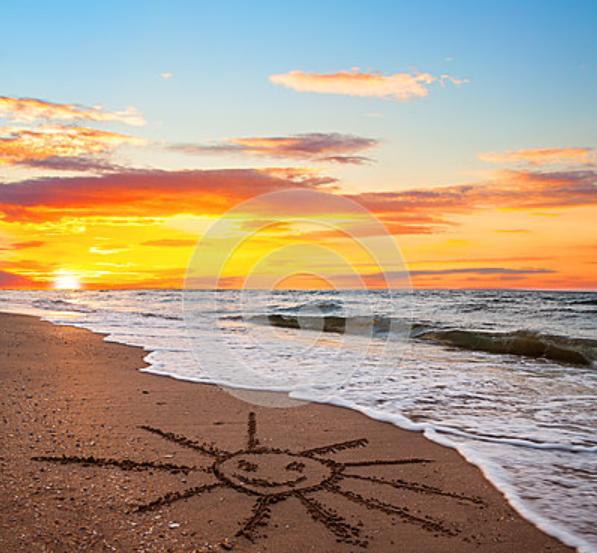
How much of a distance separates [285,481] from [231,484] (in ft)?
1.29

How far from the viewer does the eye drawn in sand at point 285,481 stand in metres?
3.37

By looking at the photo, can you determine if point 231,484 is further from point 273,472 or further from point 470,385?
point 470,385

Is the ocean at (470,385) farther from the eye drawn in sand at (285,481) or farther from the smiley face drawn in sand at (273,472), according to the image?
the smiley face drawn in sand at (273,472)

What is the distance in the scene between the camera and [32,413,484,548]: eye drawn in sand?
11.0ft

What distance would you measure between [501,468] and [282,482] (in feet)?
6.07

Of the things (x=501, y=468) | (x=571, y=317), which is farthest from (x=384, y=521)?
(x=571, y=317)

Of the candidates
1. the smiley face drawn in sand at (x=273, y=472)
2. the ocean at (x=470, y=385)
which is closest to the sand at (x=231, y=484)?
the smiley face drawn in sand at (x=273, y=472)

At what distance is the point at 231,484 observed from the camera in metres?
3.88

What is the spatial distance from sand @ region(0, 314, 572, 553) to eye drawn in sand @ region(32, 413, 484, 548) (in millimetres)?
14

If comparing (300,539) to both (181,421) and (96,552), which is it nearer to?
(96,552)

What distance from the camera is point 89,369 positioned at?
853 centimetres

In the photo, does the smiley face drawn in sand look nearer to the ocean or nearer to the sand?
the sand

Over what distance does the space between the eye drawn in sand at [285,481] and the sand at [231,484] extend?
14mm

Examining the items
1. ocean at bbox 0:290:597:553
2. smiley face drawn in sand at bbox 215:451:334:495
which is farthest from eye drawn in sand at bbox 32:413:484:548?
ocean at bbox 0:290:597:553
